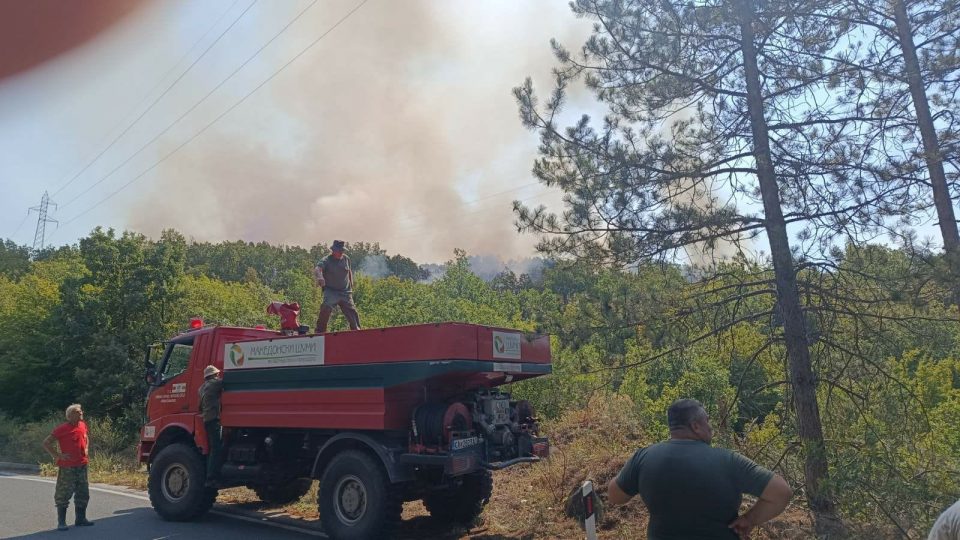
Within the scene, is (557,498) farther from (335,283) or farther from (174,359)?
(174,359)

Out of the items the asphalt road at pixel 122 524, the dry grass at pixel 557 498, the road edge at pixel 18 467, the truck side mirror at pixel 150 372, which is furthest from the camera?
the road edge at pixel 18 467

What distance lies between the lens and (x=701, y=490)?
10.4ft

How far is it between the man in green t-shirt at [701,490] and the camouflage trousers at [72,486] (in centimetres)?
804

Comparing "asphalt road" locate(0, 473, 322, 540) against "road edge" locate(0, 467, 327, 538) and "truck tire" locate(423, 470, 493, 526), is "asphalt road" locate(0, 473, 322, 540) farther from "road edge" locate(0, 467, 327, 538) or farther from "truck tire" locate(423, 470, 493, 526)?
"truck tire" locate(423, 470, 493, 526)

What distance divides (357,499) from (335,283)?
10.9 feet

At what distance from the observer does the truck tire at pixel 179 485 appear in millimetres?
8656

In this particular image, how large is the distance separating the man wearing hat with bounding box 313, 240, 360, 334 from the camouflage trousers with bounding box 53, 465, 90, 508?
3.55m

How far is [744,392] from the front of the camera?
8.48 meters

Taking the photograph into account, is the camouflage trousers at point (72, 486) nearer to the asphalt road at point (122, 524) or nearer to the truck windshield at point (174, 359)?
the asphalt road at point (122, 524)

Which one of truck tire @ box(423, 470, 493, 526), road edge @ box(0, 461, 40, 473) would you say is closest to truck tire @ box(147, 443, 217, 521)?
truck tire @ box(423, 470, 493, 526)

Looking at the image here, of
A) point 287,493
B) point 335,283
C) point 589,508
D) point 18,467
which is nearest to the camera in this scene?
point 589,508

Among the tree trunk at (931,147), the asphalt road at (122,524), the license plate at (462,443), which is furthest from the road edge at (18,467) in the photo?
the tree trunk at (931,147)

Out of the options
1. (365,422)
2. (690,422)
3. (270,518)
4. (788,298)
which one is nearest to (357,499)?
(365,422)

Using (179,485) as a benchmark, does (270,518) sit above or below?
below
